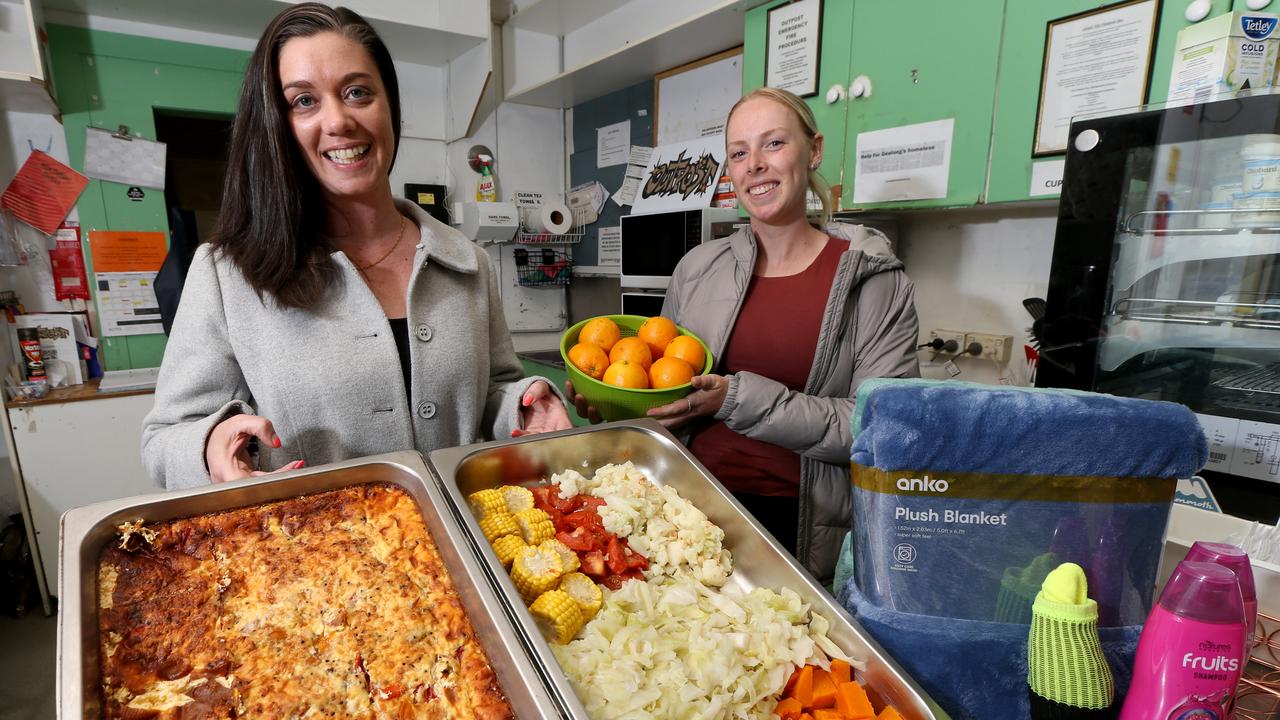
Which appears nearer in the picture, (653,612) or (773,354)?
(653,612)

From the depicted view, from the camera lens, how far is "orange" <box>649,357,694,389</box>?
1405mm

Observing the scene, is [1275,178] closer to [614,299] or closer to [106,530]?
[106,530]

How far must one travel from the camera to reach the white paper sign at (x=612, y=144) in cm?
389

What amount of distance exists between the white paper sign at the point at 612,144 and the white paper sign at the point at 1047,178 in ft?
8.38

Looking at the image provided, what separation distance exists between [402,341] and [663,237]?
1900 millimetres

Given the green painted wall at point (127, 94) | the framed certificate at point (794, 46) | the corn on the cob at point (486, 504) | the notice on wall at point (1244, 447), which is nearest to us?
the corn on the cob at point (486, 504)

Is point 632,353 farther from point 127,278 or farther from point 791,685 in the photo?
point 127,278

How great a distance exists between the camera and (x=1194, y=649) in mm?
585

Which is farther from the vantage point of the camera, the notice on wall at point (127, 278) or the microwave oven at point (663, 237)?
the notice on wall at point (127, 278)

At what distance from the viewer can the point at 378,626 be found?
32.5 inches

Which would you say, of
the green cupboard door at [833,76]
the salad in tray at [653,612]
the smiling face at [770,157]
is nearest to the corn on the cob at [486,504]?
the salad in tray at [653,612]

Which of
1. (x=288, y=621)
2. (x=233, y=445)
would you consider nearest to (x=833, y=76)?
(x=233, y=445)

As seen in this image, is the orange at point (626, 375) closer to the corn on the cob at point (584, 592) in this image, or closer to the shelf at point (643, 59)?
the corn on the cob at point (584, 592)

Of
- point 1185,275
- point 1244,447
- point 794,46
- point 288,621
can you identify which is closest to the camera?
point 288,621
